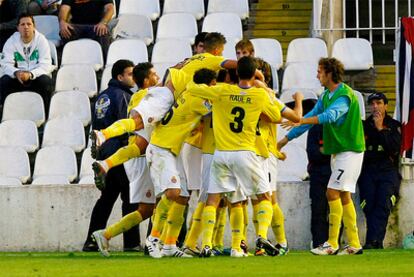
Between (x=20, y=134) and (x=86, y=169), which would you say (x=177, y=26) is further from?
(x=86, y=169)

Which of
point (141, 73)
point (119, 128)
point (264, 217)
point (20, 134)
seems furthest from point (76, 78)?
point (264, 217)

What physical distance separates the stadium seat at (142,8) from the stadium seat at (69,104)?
2.51 metres

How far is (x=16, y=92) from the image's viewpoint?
Result: 74.2 ft

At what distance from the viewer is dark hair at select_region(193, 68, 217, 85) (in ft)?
57.2

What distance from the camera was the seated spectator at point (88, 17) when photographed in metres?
23.8

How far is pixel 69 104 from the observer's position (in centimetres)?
2225

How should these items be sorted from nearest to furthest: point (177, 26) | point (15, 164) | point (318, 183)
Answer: point (318, 183)
point (15, 164)
point (177, 26)

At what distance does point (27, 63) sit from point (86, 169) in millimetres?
2265

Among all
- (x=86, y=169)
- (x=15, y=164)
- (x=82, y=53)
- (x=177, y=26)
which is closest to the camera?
(x=86, y=169)

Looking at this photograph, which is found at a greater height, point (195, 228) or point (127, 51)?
point (127, 51)

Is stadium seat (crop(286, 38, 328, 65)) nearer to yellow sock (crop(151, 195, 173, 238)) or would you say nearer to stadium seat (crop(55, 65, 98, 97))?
stadium seat (crop(55, 65, 98, 97))

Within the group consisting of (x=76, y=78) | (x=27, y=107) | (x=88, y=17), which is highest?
(x=88, y=17)

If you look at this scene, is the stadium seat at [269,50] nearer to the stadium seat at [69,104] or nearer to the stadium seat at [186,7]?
the stadium seat at [186,7]

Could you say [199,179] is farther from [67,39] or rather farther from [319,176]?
[67,39]
